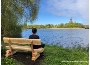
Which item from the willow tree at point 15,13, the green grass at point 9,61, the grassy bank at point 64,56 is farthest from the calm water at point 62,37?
→ the green grass at point 9,61

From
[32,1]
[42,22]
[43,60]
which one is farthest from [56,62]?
[32,1]

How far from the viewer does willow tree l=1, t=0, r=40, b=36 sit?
5.82 m

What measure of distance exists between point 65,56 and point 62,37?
316 mm

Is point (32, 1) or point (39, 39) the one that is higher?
point (32, 1)

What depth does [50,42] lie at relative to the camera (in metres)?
5.75

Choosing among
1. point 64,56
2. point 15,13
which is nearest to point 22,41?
point 15,13

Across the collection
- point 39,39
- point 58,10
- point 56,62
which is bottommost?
point 56,62

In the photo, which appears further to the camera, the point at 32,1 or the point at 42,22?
the point at 32,1

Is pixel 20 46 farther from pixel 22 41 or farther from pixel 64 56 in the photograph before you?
pixel 64 56

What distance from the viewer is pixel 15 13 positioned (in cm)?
605

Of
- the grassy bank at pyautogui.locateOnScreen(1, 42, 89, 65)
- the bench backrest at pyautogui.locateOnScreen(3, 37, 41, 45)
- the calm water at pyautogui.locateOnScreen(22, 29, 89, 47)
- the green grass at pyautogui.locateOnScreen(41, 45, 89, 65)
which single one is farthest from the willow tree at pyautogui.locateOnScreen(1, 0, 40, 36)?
the green grass at pyautogui.locateOnScreen(41, 45, 89, 65)

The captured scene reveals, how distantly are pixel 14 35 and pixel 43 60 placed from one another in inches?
25.8

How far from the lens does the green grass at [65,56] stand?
18.1 feet

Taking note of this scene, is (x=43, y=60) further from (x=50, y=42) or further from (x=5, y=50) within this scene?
(x=5, y=50)
